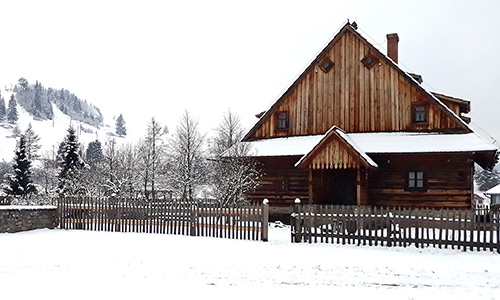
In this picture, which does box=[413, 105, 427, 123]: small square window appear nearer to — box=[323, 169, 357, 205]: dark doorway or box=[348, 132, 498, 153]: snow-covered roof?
box=[348, 132, 498, 153]: snow-covered roof

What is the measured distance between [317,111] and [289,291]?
18151 mm

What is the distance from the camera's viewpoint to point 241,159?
2439 cm

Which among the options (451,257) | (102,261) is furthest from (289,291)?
(451,257)

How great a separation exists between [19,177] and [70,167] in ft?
17.6

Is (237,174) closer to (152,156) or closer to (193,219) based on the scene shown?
(193,219)

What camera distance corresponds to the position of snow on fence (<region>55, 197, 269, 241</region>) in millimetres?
15164

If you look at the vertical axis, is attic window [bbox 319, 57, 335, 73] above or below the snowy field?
above

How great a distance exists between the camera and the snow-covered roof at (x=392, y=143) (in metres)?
19.8

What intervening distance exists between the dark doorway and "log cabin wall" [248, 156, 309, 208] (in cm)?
134

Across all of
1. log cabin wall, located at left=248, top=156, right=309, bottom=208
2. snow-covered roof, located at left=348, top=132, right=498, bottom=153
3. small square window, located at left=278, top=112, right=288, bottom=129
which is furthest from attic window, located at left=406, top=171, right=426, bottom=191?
small square window, located at left=278, top=112, right=288, bottom=129

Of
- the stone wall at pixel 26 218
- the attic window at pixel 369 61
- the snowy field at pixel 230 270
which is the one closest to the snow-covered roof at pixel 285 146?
the attic window at pixel 369 61

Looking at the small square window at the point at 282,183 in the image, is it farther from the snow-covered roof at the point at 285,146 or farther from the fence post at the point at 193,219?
the fence post at the point at 193,219

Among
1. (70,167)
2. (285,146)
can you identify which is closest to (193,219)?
(285,146)

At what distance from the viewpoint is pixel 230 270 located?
9789 millimetres
